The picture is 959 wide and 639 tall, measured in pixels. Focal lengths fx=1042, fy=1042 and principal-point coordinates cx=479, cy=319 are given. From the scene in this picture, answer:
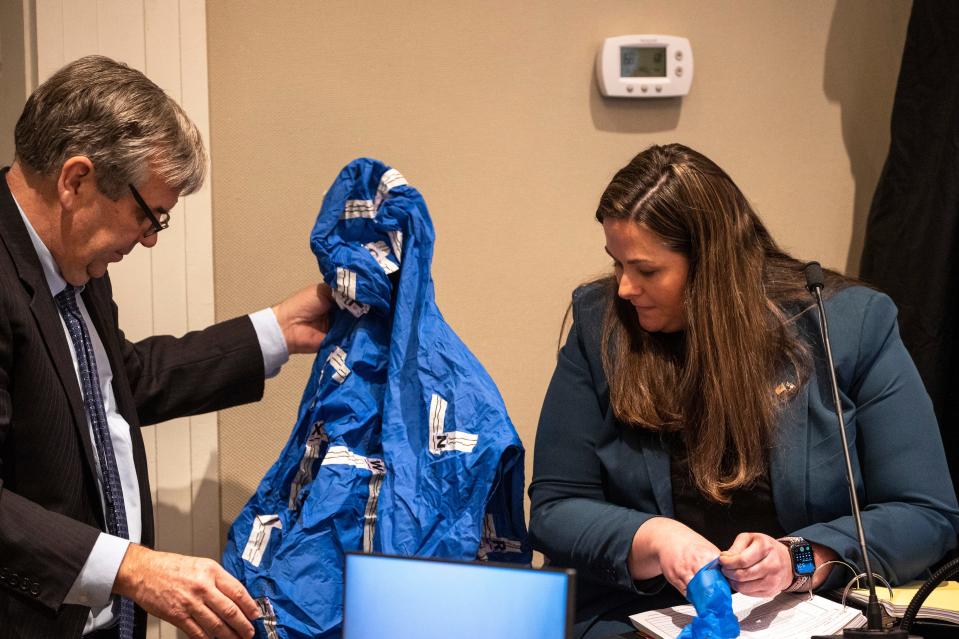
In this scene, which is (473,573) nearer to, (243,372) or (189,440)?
(243,372)

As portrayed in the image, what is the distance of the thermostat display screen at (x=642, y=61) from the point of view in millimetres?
2348

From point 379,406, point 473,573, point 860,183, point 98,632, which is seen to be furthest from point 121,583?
point 860,183

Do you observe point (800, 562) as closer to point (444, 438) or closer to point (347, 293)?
point (444, 438)

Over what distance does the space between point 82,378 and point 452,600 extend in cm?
93

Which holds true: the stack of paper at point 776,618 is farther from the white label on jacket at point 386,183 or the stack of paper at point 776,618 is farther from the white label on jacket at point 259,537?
the white label on jacket at point 386,183

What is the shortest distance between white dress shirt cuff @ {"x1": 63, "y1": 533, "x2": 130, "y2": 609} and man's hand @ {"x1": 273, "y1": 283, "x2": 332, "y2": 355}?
2.09 ft

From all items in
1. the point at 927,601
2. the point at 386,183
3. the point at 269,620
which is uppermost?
the point at 386,183

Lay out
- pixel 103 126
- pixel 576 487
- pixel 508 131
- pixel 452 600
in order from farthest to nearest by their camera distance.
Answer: pixel 508 131
pixel 576 487
pixel 103 126
pixel 452 600

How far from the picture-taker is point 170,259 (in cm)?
216

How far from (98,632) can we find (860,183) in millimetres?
1968

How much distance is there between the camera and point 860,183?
8.39 ft

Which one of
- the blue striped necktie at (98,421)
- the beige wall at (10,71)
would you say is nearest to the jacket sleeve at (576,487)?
the blue striped necktie at (98,421)

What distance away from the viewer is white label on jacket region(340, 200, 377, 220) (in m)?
1.90

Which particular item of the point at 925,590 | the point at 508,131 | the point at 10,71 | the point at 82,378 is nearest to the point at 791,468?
the point at 925,590
